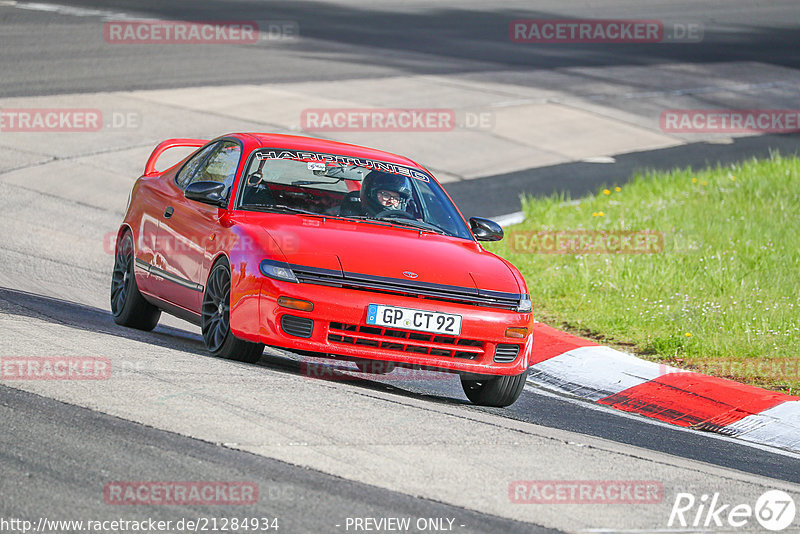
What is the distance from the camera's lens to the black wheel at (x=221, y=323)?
729cm

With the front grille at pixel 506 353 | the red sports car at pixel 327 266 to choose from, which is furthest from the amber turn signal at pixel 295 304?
the front grille at pixel 506 353

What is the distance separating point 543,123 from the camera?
21297mm

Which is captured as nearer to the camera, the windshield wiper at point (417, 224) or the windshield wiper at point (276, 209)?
the windshield wiper at point (276, 209)

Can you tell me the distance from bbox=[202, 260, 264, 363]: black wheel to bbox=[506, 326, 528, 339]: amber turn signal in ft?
4.80

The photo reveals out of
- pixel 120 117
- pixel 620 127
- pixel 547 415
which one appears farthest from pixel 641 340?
pixel 620 127

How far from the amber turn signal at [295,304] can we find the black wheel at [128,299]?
2.28 metres

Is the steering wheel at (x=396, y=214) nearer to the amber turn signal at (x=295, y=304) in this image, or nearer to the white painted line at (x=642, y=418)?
the amber turn signal at (x=295, y=304)

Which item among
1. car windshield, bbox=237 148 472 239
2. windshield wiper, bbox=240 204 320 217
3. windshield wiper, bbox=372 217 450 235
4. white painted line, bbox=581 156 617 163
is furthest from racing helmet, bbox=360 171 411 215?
white painted line, bbox=581 156 617 163

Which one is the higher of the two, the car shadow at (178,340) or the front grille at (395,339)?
the front grille at (395,339)

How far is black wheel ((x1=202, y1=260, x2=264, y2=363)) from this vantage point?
7.29 m

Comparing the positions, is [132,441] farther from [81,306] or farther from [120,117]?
[120,117]

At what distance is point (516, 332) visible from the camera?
24.2 feet

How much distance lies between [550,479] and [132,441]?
191 centimetres

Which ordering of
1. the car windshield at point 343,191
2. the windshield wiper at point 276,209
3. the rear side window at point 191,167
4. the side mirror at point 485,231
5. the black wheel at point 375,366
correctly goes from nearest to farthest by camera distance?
the black wheel at point 375,366, the windshield wiper at point 276,209, the car windshield at point 343,191, the side mirror at point 485,231, the rear side window at point 191,167
